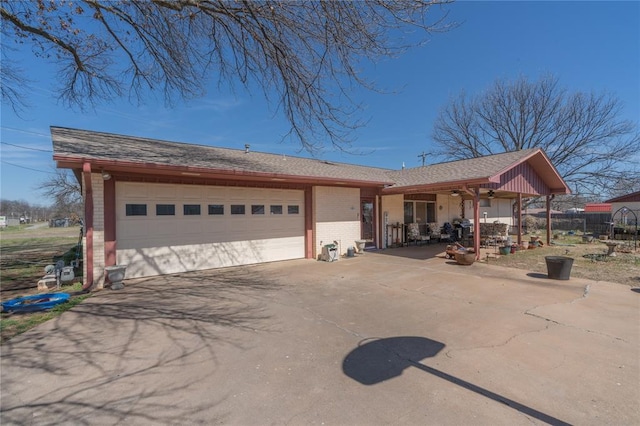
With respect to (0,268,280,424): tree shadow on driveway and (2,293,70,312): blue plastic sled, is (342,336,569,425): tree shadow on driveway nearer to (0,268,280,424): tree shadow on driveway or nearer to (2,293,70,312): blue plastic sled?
(0,268,280,424): tree shadow on driveway

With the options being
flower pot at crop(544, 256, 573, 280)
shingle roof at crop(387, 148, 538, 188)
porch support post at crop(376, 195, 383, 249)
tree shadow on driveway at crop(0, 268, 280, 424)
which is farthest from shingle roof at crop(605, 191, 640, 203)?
tree shadow on driveway at crop(0, 268, 280, 424)

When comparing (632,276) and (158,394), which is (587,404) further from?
(632,276)

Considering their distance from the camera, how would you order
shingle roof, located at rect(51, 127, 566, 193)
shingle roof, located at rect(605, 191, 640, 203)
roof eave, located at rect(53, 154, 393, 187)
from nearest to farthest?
roof eave, located at rect(53, 154, 393, 187) < shingle roof, located at rect(51, 127, 566, 193) < shingle roof, located at rect(605, 191, 640, 203)

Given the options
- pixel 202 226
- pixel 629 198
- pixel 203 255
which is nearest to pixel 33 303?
pixel 203 255

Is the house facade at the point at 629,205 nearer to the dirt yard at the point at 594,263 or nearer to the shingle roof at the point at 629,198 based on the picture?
the shingle roof at the point at 629,198

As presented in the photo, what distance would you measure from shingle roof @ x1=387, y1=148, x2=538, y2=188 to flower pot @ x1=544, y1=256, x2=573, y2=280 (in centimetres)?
317

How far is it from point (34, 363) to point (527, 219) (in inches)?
1104

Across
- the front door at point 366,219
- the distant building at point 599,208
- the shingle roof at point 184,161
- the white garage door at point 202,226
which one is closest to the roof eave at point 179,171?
the shingle roof at point 184,161

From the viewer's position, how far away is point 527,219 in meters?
23.6

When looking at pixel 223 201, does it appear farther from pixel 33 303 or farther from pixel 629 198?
pixel 629 198

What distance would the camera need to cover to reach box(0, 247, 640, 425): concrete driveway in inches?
103

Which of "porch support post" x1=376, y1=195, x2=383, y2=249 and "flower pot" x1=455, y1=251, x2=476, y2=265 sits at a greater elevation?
"porch support post" x1=376, y1=195, x2=383, y2=249

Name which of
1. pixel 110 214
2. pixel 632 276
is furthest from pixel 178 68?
pixel 632 276

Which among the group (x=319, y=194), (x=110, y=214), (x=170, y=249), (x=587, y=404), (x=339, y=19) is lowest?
(x=587, y=404)
